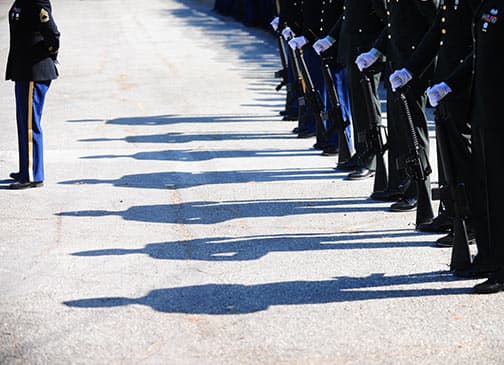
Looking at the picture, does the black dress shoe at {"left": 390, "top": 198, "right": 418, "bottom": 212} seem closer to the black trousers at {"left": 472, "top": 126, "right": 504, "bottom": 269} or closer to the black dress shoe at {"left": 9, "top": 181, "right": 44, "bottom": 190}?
the black trousers at {"left": 472, "top": 126, "right": 504, "bottom": 269}

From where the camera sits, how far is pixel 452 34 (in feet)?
22.2

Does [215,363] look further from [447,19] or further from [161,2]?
[161,2]

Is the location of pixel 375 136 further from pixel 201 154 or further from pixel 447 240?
pixel 201 154

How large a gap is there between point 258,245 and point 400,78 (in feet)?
4.90

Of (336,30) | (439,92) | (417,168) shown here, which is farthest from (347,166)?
(439,92)

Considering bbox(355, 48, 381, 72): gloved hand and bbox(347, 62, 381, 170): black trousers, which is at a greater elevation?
bbox(355, 48, 381, 72): gloved hand

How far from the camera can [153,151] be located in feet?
37.8

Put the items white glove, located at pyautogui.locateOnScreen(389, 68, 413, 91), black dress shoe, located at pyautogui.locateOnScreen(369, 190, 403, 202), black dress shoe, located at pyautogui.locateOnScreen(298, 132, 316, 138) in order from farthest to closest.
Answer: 1. black dress shoe, located at pyautogui.locateOnScreen(298, 132, 316, 138)
2. black dress shoe, located at pyautogui.locateOnScreen(369, 190, 403, 202)
3. white glove, located at pyautogui.locateOnScreen(389, 68, 413, 91)

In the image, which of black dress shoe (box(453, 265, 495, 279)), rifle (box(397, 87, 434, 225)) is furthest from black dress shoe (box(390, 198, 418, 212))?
black dress shoe (box(453, 265, 495, 279))

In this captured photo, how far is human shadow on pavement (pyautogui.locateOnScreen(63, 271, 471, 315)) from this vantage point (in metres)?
6.13

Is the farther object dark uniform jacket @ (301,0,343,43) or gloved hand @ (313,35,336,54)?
dark uniform jacket @ (301,0,343,43)

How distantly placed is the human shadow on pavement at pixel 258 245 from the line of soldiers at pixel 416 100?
0.32 metres

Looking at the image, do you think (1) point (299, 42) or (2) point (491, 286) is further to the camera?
(1) point (299, 42)

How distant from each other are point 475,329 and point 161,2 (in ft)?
108
